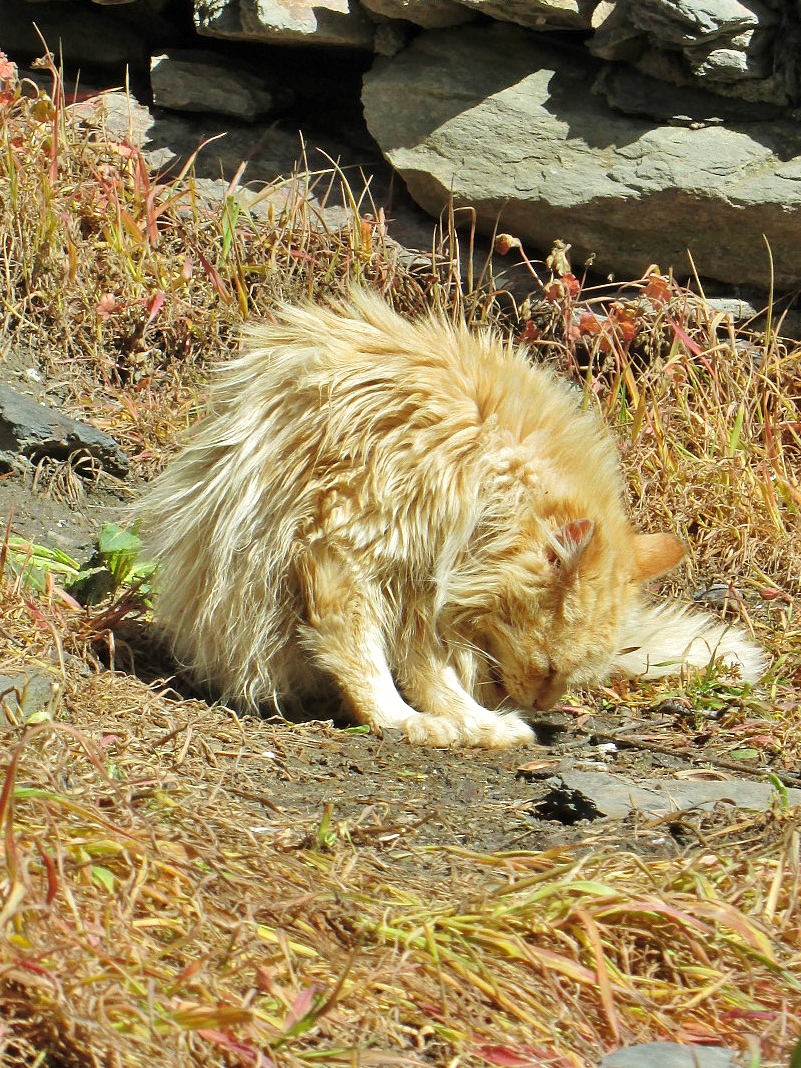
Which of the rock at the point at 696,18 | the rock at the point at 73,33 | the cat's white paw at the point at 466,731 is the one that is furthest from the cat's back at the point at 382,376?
the rock at the point at 73,33

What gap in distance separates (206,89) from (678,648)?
439 centimetres

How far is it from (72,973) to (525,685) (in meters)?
2.31

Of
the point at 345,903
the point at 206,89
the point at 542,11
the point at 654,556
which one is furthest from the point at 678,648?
the point at 206,89

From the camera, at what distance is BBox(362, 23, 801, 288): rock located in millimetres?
5840

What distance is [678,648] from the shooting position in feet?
15.0

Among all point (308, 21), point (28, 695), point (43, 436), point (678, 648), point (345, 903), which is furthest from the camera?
point (308, 21)

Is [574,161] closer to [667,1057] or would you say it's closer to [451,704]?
[451,704]

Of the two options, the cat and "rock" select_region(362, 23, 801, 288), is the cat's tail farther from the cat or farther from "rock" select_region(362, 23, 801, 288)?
"rock" select_region(362, 23, 801, 288)

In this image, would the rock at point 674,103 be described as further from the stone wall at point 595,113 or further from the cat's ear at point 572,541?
the cat's ear at point 572,541

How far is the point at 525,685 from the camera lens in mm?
4016

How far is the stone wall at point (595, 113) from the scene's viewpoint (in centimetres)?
569

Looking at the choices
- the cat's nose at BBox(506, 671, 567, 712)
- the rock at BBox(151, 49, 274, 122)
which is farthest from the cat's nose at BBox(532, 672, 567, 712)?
the rock at BBox(151, 49, 274, 122)

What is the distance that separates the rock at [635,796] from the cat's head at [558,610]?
20.7 inches

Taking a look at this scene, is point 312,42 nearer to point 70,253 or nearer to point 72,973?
point 70,253
